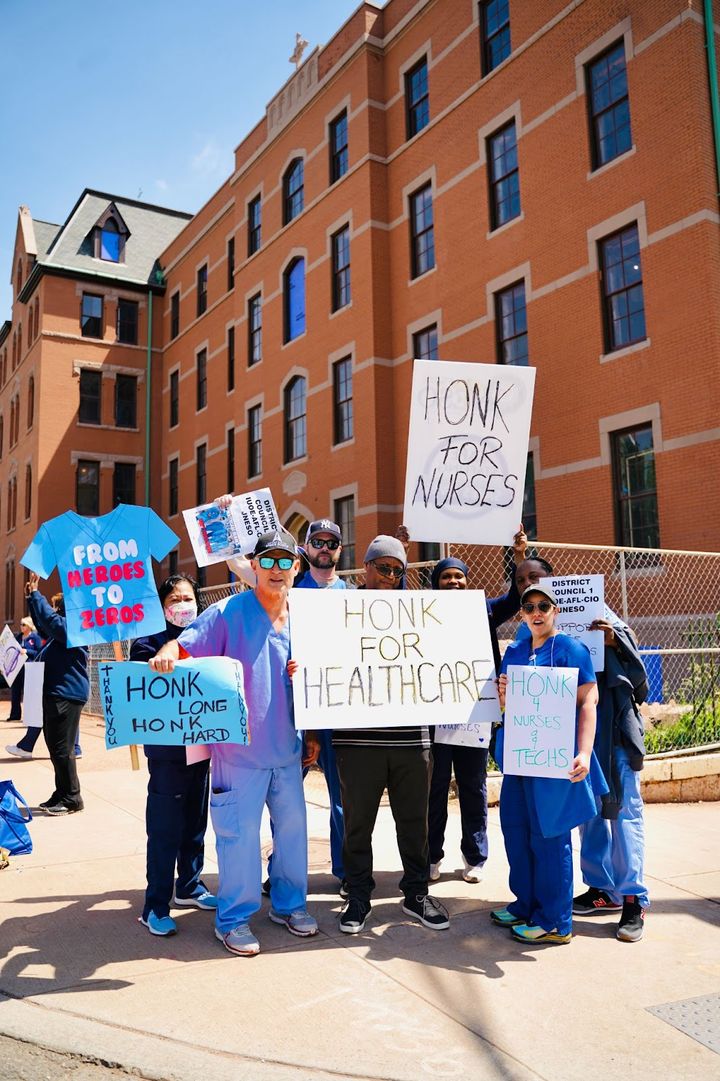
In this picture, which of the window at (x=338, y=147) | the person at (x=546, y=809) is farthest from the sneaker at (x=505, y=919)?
the window at (x=338, y=147)

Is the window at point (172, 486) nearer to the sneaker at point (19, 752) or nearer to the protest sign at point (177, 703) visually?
the sneaker at point (19, 752)

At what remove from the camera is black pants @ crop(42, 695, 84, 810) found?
22.6 feet

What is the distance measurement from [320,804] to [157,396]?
82.7 ft

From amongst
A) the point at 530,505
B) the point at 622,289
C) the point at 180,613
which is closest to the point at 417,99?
the point at 622,289

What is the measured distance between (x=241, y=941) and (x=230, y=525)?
2.77 metres

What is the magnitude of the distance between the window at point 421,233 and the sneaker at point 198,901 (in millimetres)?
15568

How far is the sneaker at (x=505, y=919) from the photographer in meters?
4.36

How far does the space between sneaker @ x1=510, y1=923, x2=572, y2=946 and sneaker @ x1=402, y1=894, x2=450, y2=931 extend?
1.27ft

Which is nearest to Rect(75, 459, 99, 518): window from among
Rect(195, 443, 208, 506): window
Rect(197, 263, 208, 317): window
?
Rect(195, 443, 208, 506): window

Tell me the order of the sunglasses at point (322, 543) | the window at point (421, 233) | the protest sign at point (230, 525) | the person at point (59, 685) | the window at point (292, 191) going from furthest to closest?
the window at point (292, 191), the window at point (421, 233), the person at point (59, 685), the protest sign at point (230, 525), the sunglasses at point (322, 543)

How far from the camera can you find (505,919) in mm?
4379

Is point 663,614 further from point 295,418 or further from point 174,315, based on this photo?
point 174,315

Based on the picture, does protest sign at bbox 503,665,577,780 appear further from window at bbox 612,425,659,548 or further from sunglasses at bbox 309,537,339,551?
window at bbox 612,425,659,548

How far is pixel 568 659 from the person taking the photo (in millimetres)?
4270
